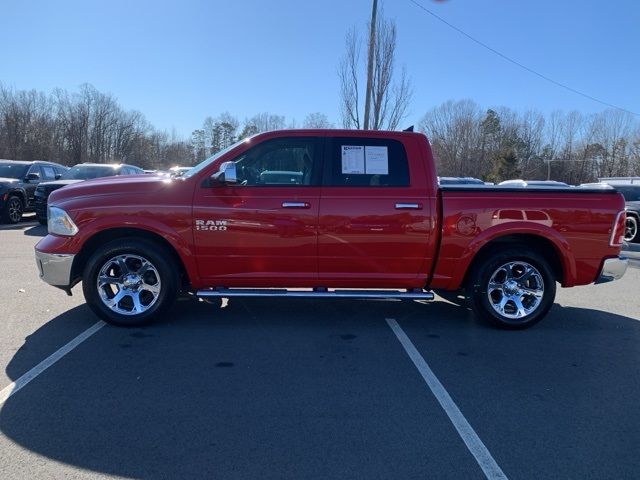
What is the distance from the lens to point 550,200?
523cm

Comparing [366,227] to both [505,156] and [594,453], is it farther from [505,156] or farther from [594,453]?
[505,156]

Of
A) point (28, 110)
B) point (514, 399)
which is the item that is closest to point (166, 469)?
point (514, 399)

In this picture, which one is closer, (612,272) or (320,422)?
(320,422)

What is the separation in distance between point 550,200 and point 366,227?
2.00 meters

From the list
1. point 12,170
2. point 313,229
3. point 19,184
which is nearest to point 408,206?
point 313,229

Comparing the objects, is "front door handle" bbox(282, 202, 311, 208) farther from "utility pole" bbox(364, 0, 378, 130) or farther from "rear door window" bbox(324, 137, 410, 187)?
"utility pole" bbox(364, 0, 378, 130)

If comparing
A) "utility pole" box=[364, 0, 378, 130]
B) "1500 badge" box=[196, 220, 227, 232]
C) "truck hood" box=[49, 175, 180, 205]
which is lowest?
"1500 badge" box=[196, 220, 227, 232]

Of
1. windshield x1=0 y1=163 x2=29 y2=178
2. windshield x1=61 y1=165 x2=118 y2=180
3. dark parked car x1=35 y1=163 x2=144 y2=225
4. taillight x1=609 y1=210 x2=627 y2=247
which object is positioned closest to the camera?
taillight x1=609 y1=210 x2=627 y2=247

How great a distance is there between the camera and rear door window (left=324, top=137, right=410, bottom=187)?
16.9ft

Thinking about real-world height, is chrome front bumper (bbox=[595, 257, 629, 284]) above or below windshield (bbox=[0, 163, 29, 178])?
below

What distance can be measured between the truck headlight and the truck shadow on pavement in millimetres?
987

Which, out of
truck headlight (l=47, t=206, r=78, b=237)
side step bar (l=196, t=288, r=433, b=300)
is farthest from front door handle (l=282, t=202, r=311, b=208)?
truck headlight (l=47, t=206, r=78, b=237)

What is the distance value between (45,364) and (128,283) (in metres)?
1.22

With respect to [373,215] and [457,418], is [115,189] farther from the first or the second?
[457,418]
